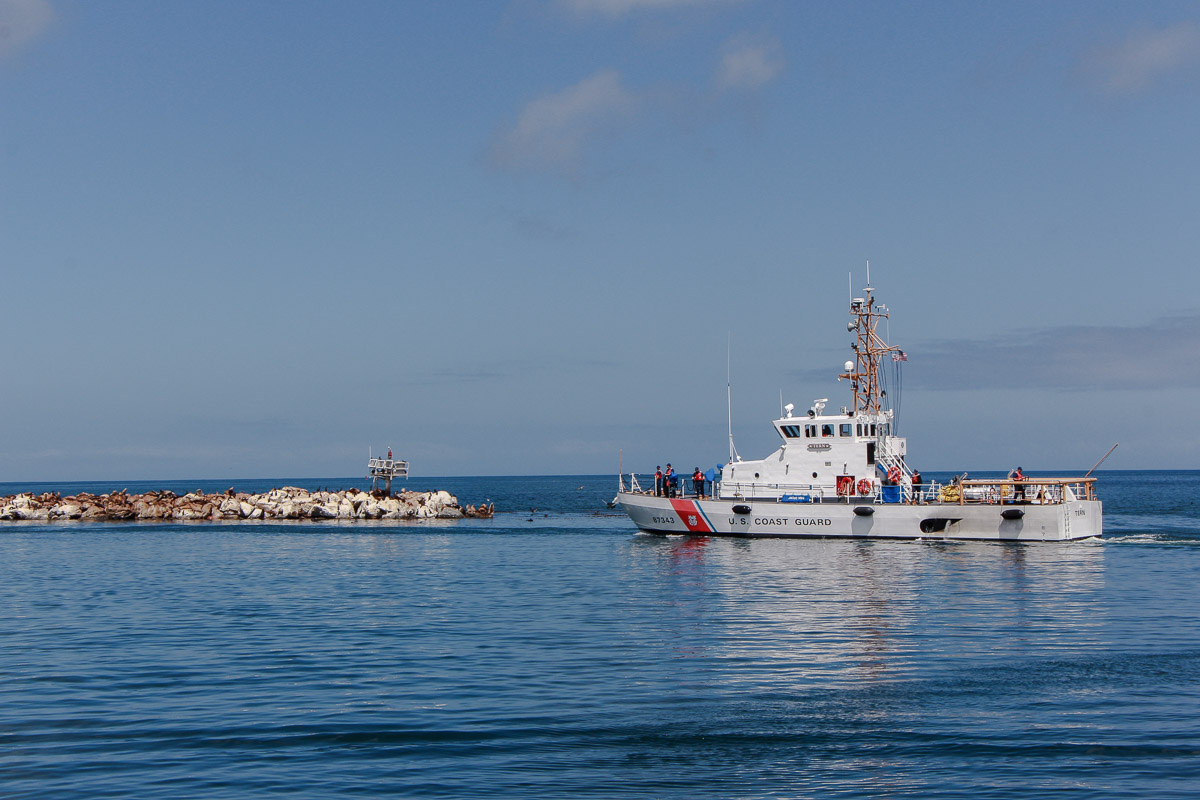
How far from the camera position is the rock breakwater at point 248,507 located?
69875mm

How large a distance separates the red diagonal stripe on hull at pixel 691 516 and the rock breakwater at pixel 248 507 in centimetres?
2904

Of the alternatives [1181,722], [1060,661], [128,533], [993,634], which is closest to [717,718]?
[1181,722]

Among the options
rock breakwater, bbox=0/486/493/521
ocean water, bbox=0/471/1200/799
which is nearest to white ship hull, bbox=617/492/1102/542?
ocean water, bbox=0/471/1200/799

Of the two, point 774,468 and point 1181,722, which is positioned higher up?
point 774,468

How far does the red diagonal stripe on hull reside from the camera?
1811 inches

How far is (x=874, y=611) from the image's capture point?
24031mm

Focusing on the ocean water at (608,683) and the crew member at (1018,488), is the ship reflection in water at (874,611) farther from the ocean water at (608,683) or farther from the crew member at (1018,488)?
the crew member at (1018,488)

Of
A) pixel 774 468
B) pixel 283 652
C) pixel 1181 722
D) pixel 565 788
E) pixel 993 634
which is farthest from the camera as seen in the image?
pixel 774 468

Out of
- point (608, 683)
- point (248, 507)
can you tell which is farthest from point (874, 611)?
point (248, 507)

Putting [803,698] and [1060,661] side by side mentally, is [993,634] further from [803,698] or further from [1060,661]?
[803,698]

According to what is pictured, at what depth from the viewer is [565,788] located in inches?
443

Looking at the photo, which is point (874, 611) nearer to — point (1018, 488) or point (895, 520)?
point (895, 520)

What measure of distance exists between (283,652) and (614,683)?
6908 millimetres

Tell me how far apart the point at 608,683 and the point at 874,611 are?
9965 millimetres
